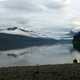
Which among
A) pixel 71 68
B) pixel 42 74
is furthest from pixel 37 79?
pixel 71 68

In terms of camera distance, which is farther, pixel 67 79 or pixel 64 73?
pixel 64 73

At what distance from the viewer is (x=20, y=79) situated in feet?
23.9

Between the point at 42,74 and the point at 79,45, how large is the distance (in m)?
9.78

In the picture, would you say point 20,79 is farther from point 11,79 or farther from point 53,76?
point 53,76

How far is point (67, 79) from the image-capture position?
289 inches

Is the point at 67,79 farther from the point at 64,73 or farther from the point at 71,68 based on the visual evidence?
the point at 71,68

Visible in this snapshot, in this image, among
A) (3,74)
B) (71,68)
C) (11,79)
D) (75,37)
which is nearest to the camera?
(11,79)

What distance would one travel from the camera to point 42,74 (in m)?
7.79

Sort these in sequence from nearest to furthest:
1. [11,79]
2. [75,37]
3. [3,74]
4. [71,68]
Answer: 1. [11,79]
2. [3,74]
3. [71,68]
4. [75,37]

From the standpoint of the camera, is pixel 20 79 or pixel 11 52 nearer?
pixel 20 79

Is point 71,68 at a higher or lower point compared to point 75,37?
lower

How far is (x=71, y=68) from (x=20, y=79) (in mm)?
2142

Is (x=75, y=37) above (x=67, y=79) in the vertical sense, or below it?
above

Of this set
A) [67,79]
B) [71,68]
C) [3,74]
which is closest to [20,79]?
[3,74]
